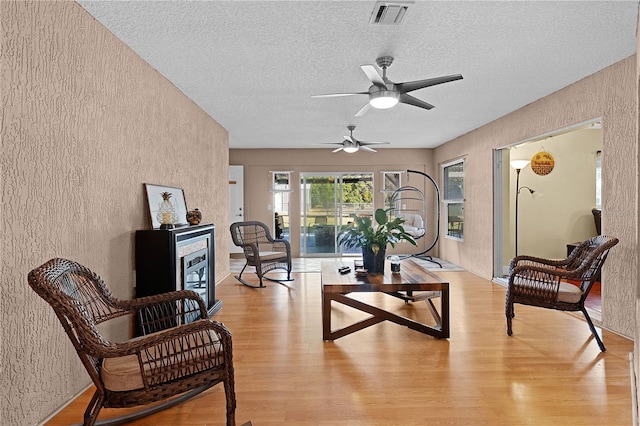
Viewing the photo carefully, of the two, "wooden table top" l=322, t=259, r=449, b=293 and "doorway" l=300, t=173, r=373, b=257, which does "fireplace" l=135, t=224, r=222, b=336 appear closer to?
"wooden table top" l=322, t=259, r=449, b=293

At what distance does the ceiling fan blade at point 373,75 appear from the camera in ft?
9.27

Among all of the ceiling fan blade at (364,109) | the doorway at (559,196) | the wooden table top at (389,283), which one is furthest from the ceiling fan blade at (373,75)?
the doorway at (559,196)

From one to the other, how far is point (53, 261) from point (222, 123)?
4.36 meters

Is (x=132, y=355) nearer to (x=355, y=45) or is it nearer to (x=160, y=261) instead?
(x=160, y=261)

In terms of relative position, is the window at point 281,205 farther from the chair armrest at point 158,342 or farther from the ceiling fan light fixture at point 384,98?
the chair armrest at point 158,342

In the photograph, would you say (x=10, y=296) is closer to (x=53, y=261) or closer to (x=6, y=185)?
(x=53, y=261)

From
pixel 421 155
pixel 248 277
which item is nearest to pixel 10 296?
pixel 248 277

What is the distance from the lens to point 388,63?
130 inches

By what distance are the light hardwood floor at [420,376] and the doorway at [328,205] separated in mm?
4633

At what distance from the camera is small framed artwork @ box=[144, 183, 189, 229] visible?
3.40 metres

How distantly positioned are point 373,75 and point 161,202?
2.26 metres

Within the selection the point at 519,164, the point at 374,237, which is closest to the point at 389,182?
the point at 519,164

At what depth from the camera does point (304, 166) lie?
863 cm

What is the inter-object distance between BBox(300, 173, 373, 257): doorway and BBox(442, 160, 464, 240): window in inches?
64.3
